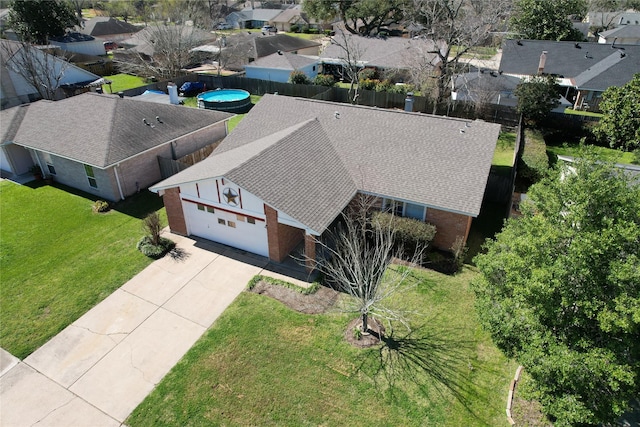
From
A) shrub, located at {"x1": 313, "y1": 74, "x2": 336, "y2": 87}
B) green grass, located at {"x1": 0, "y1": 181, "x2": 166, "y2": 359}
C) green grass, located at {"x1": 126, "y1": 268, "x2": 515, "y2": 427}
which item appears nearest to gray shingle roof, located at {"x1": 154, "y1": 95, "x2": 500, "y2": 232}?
green grass, located at {"x1": 0, "y1": 181, "x2": 166, "y2": 359}

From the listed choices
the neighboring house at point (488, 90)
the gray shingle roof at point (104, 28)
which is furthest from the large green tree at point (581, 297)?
the gray shingle roof at point (104, 28)

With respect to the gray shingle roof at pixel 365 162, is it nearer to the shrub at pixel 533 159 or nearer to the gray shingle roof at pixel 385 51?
the shrub at pixel 533 159

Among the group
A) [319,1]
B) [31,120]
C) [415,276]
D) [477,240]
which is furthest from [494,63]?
[31,120]

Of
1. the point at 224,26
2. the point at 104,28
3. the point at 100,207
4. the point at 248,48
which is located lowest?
the point at 100,207

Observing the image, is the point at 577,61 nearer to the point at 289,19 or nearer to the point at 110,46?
the point at 110,46

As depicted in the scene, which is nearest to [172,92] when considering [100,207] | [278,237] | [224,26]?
[100,207]

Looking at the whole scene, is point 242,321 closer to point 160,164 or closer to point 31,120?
point 160,164
